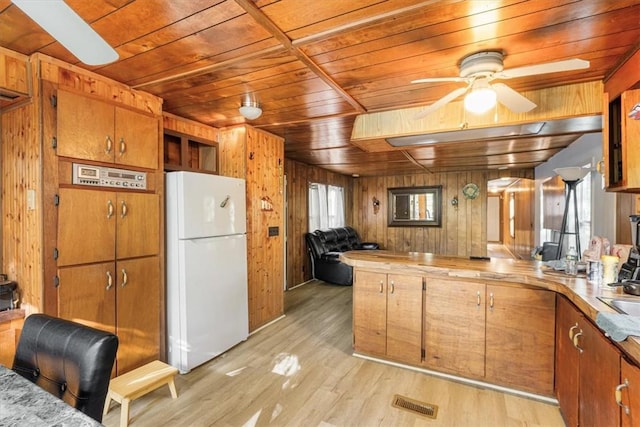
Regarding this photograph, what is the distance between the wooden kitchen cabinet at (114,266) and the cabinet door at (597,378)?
9.78ft

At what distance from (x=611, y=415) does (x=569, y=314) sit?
707 millimetres

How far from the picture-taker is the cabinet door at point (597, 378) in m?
1.32

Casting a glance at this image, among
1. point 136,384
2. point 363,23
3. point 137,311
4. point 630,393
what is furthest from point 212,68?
point 630,393

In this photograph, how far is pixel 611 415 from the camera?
1331mm

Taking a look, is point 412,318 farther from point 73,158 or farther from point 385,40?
point 73,158

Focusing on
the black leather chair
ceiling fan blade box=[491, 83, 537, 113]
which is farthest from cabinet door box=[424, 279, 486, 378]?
the black leather chair

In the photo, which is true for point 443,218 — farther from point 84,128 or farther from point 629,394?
point 84,128

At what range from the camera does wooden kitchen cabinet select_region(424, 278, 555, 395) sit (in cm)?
229

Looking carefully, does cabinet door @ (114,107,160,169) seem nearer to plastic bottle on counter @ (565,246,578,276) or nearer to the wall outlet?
the wall outlet

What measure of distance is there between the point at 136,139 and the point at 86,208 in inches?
26.2

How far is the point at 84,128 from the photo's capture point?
215 cm

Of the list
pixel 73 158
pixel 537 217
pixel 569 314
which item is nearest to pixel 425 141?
pixel 569 314

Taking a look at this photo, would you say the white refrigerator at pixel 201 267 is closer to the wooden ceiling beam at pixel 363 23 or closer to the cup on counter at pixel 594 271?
the wooden ceiling beam at pixel 363 23

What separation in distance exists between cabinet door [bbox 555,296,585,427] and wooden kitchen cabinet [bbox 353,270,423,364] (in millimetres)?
967
